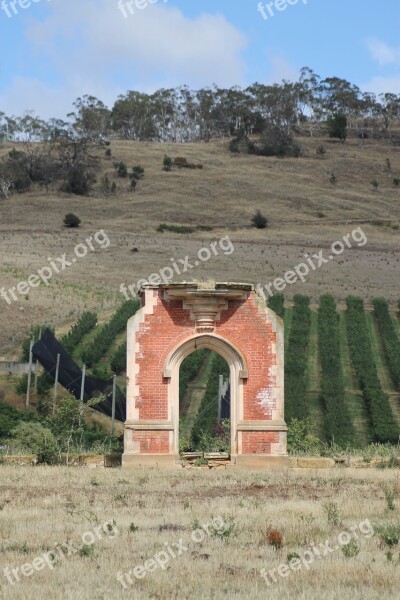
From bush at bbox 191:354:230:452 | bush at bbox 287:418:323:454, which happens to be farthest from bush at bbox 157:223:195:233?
bush at bbox 287:418:323:454

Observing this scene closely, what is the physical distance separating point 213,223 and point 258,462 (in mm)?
88543

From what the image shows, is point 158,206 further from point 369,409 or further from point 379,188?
point 369,409

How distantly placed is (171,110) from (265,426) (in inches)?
6225

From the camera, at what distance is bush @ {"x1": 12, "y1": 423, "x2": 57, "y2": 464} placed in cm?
2208

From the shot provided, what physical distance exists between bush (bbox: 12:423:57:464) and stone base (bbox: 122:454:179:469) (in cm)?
159

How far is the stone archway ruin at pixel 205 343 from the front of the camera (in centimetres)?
2230

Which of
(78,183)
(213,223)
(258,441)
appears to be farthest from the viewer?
(78,183)

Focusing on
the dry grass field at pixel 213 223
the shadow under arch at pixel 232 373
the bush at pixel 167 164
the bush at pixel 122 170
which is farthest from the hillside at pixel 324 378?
the bush at pixel 167 164

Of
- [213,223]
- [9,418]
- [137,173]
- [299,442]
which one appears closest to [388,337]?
[9,418]

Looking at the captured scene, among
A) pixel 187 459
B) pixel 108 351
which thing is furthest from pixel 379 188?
pixel 187 459

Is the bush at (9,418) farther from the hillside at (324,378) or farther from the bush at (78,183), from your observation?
the bush at (78,183)

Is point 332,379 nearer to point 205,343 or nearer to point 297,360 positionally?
point 297,360

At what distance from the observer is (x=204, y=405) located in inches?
1407

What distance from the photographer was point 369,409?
36.9 metres
